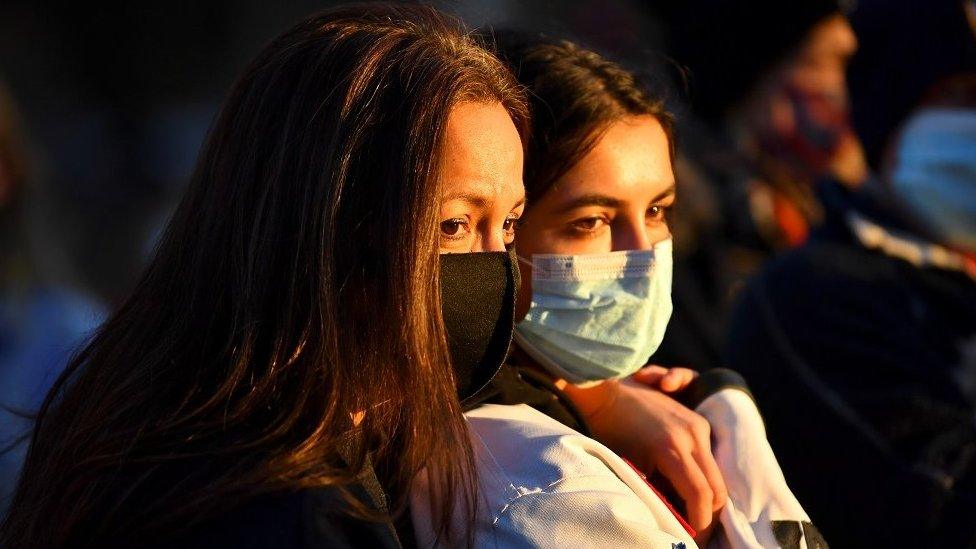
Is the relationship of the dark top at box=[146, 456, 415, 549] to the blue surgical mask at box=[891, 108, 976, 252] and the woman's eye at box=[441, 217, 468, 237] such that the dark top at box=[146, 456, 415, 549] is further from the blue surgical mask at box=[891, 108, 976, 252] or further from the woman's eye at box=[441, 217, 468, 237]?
the blue surgical mask at box=[891, 108, 976, 252]

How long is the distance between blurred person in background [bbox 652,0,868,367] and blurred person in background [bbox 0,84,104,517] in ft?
8.43

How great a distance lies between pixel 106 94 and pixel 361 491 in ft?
26.3

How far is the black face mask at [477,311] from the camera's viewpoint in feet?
6.30

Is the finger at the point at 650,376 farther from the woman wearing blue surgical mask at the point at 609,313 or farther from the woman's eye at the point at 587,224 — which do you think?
the woman's eye at the point at 587,224

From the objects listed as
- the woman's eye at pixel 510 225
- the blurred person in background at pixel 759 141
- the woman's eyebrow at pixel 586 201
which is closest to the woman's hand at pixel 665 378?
the woman's eyebrow at pixel 586 201

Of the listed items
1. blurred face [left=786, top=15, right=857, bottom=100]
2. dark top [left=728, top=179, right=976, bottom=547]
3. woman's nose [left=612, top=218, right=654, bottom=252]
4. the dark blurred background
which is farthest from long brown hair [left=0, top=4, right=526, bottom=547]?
the dark blurred background

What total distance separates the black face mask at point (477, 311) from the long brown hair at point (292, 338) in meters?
0.08

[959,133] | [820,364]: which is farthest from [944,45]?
[820,364]

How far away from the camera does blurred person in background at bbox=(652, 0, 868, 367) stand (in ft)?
18.0

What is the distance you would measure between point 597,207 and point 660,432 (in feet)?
1.46

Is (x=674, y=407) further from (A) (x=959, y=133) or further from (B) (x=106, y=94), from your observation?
(B) (x=106, y=94)

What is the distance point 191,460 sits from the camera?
173 centimetres

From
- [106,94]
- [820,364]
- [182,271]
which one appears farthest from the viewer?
[106,94]

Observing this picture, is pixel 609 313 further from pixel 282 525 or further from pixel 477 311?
pixel 282 525
